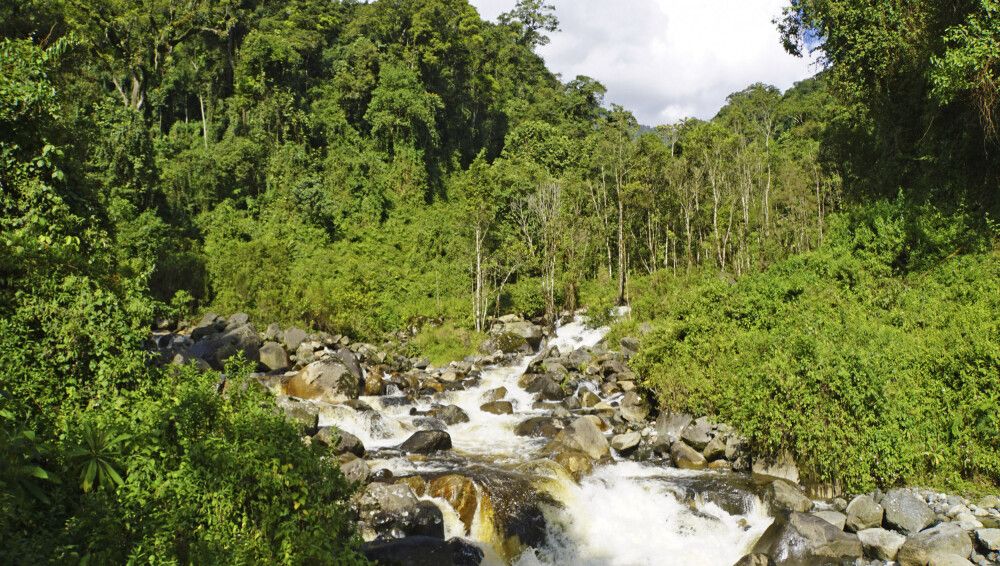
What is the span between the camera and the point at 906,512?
34.4 feet

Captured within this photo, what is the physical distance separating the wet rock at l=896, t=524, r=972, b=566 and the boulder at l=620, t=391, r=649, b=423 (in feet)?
28.1

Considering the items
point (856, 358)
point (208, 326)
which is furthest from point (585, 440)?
point (208, 326)

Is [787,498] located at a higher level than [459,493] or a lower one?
lower

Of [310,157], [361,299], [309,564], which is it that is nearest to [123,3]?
[310,157]

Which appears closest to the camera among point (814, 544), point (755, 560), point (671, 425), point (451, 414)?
point (755, 560)

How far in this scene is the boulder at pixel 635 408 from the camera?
18.2m

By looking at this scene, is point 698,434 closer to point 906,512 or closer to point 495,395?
point 906,512

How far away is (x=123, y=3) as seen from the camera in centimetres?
3797

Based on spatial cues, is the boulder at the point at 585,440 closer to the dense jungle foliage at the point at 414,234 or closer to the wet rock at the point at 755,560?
the dense jungle foliage at the point at 414,234

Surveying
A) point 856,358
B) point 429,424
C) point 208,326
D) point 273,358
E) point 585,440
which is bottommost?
point 429,424

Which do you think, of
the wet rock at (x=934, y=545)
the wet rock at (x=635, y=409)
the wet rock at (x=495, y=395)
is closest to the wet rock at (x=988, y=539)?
the wet rock at (x=934, y=545)

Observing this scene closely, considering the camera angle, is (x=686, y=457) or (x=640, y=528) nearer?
(x=640, y=528)

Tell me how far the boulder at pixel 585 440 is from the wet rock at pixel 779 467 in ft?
11.5

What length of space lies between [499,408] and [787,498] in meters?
9.98
